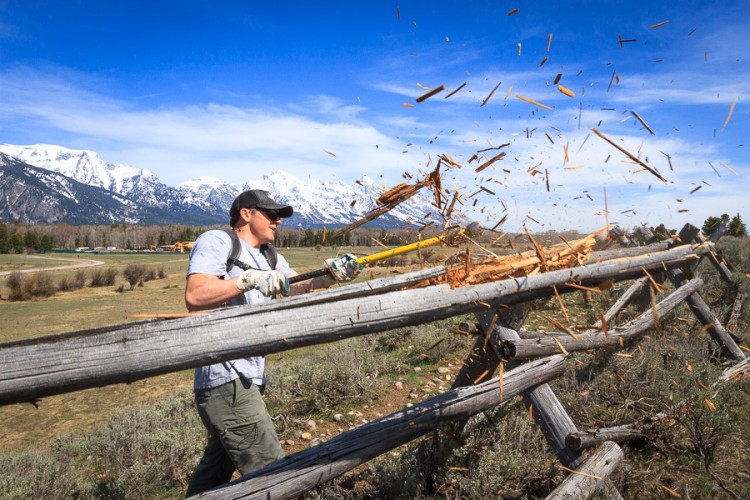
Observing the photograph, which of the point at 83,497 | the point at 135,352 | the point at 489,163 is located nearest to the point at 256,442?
the point at 135,352

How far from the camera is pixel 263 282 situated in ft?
8.80

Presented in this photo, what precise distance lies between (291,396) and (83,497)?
272cm

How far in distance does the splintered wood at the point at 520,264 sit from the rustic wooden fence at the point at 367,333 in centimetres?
11

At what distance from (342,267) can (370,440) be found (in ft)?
5.27

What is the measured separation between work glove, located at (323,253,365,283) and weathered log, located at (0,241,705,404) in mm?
1644

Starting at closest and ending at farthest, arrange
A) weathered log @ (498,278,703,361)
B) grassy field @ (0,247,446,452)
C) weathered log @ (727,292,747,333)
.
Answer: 1. weathered log @ (498,278,703,361)
2. grassy field @ (0,247,446,452)
3. weathered log @ (727,292,747,333)

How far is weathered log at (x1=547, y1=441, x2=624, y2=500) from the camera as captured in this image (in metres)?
2.79

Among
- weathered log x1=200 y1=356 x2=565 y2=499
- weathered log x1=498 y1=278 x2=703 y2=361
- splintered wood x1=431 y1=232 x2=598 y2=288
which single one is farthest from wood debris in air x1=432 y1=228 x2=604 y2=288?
weathered log x1=200 y1=356 x2=565 y2=499

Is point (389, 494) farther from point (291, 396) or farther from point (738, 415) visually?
point (738, 415)

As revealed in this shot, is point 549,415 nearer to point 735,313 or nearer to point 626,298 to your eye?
point 626,298

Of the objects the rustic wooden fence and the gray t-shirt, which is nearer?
the rustic wooden fence

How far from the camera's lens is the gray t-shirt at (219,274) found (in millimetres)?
2656

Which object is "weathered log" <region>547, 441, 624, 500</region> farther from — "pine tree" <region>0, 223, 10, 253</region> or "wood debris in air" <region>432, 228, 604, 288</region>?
"pine tree" <region>0, 223, 10, 253</region>

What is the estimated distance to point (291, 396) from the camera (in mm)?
6035
